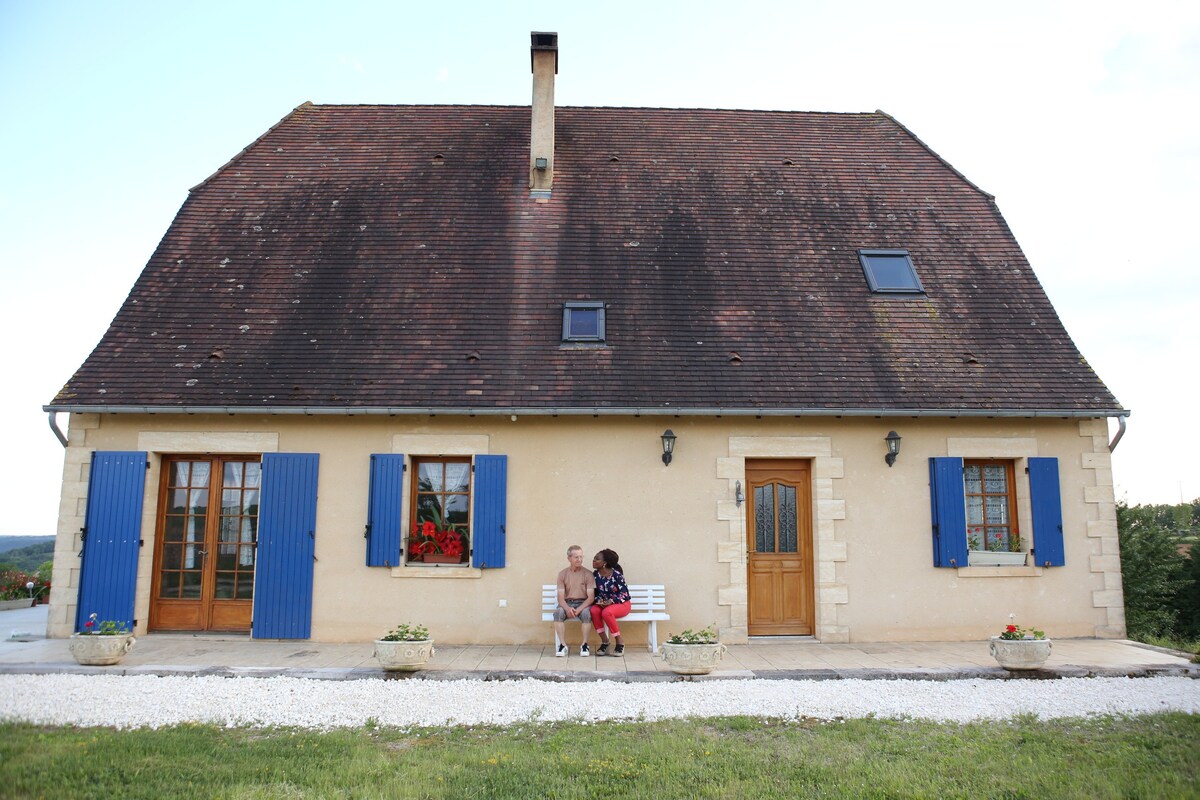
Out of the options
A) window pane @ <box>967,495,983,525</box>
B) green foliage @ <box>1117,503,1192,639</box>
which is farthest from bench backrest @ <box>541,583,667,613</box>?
green foliage @ <box>1117,503,1192,639</box>

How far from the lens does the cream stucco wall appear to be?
865 centimetres

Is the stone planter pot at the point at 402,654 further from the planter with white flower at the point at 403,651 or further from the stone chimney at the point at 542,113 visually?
the stone chimney at the point at 542,113

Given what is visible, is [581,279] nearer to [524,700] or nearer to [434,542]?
[434,542]

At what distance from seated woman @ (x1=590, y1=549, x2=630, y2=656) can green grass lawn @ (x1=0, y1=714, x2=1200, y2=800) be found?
7.87ft

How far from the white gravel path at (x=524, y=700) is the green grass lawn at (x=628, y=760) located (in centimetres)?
27

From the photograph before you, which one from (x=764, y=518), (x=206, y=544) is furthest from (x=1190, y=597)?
(x=206, y=544)

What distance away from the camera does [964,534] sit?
29.0 ft

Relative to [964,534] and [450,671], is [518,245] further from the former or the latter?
[964,534]

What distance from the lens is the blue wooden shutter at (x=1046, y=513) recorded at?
29.1 ft

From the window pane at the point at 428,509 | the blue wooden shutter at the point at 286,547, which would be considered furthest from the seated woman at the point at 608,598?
the blue wooden shutter at the point at 286,547

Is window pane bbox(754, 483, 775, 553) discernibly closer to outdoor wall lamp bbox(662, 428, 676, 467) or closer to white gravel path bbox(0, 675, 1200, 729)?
outdoor wall lamp bbox(662, 428, 676, 467)

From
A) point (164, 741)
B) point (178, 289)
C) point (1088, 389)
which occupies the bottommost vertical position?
point (164, 741)

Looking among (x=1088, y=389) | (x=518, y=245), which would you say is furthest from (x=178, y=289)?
(x=1088, y=389)

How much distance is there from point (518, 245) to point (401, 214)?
1.77 meters
